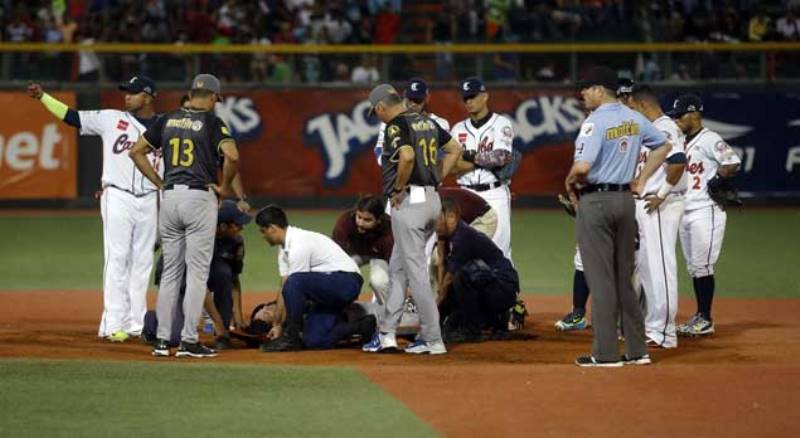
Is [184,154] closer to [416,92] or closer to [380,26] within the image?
[416,92]

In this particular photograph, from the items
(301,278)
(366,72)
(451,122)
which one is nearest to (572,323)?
(301,278)

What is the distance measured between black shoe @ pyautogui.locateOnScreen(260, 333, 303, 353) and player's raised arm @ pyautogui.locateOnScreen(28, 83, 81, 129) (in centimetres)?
246

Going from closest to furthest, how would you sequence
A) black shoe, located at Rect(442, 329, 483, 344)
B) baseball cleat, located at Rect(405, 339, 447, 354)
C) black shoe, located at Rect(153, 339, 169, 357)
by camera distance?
black shoe, located at Rect(153, 339, 169, 357) → baseball cleat, located at Rect(405, 339, 447, 354) → black shoe, located at Rect(442, 329, 483, 344)

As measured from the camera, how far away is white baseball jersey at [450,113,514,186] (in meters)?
12.0

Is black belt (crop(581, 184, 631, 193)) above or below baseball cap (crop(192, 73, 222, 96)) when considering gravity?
below

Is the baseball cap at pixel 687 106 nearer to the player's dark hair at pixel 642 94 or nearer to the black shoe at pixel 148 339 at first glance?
the player's dark hair at pixel 642 94

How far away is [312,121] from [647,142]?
12.7 meters

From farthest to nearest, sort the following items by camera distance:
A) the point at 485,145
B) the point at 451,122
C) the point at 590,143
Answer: the point at 451,122
the point at 485,145
the point at 590,143

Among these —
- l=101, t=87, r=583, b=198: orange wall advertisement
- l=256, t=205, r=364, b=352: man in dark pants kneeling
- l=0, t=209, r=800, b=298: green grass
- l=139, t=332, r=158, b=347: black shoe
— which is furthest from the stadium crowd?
l=256, t=205, r=364, b=352: man in dark pants kneeling

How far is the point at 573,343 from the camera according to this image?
10984 millimetres

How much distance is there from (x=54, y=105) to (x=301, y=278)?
8.16 ft

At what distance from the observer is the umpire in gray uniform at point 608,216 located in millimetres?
9250

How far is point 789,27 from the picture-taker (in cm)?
2342

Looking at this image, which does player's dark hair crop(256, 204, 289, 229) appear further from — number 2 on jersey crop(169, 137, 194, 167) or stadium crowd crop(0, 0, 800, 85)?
stadium crowd crop(0, 0, 800, 85)
